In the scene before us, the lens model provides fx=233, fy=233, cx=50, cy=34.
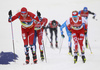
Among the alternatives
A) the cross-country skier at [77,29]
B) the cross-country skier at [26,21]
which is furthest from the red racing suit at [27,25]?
the cross-country skier at [77,29]

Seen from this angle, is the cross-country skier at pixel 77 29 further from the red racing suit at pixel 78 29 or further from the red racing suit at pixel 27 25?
the red racing suit at pixel 27 25

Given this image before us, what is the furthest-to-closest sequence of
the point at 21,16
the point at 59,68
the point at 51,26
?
the point at 51,26 → the point at 21,16 → the point at 59,68

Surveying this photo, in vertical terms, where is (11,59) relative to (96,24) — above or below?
below

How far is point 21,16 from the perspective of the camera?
8.20 m

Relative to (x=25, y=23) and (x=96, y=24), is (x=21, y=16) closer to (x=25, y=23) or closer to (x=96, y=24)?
(x=25, y=23)

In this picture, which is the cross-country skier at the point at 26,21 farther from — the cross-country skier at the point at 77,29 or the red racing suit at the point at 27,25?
the cross-country skier at the point at 77,29

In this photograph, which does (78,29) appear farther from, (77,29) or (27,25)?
(27,25)

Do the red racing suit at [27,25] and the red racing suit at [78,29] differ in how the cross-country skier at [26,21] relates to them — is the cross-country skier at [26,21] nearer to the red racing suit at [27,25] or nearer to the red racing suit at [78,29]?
the red racing suit at [27,25]

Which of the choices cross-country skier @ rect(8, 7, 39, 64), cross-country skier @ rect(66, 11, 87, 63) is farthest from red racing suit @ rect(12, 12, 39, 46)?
cross-country skier @ rect(66, 11, 87, 63)

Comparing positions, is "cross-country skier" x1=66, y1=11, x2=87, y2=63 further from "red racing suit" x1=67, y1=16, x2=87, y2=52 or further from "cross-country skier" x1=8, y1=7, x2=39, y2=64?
"cross-country skier" x1=8, y1=7, x2=39, y2=64

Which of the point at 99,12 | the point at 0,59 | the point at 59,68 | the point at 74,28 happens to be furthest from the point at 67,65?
the point at 99,12

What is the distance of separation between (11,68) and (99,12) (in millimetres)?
22220

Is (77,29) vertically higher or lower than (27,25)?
lower

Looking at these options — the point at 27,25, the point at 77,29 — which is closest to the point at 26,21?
the point at 27,25
